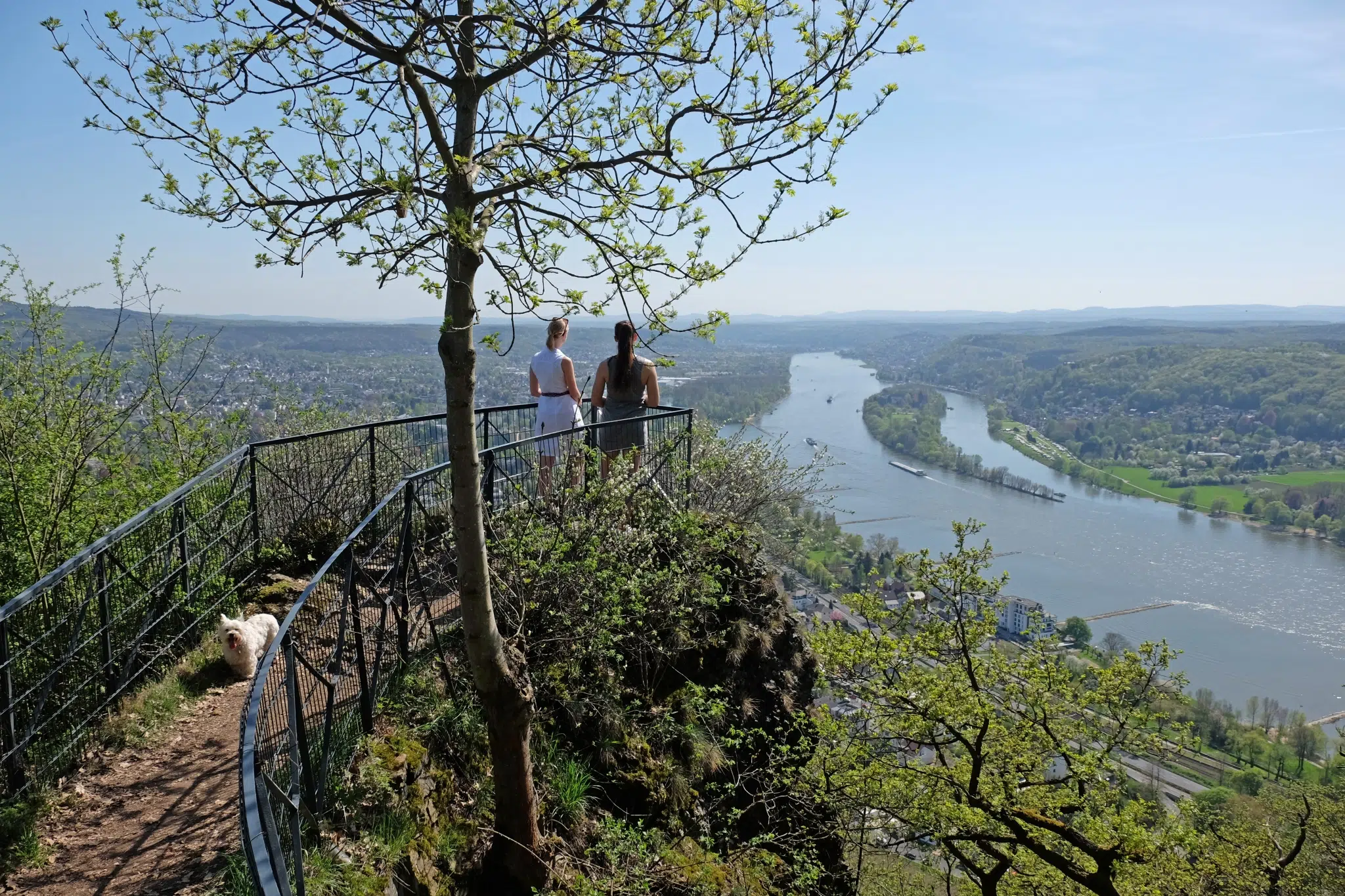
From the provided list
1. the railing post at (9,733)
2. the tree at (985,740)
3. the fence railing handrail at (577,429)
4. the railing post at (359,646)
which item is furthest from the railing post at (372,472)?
the tree at (985,740)

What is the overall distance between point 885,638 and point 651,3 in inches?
269

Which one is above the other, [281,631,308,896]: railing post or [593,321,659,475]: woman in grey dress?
[593,321,659,475]: woman in grey dress

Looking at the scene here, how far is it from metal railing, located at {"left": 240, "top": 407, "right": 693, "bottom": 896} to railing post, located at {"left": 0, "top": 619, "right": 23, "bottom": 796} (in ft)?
3.93

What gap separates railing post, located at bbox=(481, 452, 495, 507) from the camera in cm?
609

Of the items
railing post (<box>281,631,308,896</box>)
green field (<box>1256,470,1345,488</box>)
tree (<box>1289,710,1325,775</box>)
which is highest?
railing post (<box>281,631,308,896</box>)

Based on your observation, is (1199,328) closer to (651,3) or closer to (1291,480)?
(1291,480)

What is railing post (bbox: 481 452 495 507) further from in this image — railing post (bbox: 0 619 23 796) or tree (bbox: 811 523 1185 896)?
Result: tree (bbox: 811 523 1185 896)

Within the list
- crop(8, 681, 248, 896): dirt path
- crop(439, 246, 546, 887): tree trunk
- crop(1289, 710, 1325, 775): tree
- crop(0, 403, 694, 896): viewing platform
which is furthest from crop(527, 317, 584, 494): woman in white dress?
crop(1289, 710, 1325, 775): tree

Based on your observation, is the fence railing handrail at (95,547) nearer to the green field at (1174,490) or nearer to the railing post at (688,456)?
the railing post at (688,456)

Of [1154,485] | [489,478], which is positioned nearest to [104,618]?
[489,478]

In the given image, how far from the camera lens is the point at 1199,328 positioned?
15462cm

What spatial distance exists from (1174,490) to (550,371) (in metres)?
87.9

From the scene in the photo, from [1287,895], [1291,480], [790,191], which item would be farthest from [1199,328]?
[790,191]

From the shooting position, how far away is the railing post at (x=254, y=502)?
21.9 feet
